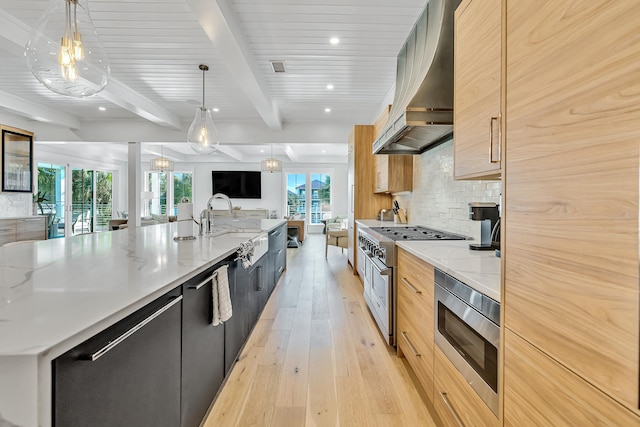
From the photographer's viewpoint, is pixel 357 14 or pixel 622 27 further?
pixel 357 14

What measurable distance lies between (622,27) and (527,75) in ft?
1.01

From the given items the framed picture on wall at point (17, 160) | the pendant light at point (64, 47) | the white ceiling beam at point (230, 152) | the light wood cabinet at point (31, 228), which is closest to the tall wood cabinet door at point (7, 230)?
the light wood cabinet at point (31, 228)

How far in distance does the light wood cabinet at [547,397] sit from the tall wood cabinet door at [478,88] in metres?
0.70

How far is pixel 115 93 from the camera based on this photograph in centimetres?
439

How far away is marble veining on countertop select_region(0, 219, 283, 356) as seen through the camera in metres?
0.73

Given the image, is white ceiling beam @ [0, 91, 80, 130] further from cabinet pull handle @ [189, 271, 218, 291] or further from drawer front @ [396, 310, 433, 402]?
drawer front @ [396, 310, 433, 402]

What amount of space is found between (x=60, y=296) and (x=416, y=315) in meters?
1.70

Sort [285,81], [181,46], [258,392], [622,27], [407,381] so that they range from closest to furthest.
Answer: [622,27] < [258,392] < [407,381] < [181,46] < [285,81]

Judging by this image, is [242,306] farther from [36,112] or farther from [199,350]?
[36,112]

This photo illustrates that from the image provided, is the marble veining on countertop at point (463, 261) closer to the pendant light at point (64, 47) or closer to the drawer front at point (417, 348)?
the drawer front at point (417, 348)

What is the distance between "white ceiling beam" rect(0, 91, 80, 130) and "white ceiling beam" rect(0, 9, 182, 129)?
0.07 metres

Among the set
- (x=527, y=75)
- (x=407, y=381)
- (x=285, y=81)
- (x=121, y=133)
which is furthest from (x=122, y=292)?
(x=121, y=133)

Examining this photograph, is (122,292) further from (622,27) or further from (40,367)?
(622,27)

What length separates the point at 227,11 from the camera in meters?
2.45
